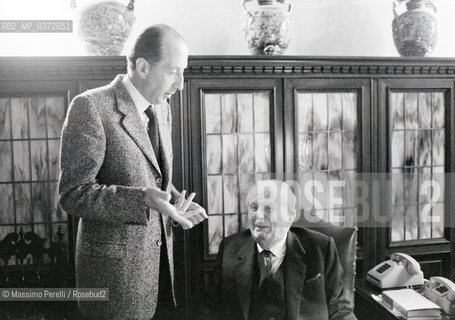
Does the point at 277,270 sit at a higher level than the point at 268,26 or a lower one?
lower

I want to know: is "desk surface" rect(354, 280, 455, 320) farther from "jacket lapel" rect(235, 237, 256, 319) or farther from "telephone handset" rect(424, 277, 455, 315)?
"jacket lapel" rect(235, 237, 256, 319)

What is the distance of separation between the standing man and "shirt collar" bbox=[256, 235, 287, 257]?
0.42 meters

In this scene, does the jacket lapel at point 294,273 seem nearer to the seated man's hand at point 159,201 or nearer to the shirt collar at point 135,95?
the seated man's hand at point 159,201

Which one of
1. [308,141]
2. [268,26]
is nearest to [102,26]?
[268,26]

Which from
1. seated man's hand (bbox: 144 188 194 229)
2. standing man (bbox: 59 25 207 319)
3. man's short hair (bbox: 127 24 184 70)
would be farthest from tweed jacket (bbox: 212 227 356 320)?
man's short hair (bbox: 127 24 184 70)

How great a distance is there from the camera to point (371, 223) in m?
2.91

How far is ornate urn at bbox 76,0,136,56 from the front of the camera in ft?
8.38

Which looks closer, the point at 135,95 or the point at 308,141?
the point at 135,95

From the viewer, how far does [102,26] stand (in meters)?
2.55

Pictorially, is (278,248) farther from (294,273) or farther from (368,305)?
(368,305)

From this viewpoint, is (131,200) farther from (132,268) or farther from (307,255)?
(307,255)

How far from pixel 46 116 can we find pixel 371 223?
6.42ft

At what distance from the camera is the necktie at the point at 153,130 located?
200 centimetres

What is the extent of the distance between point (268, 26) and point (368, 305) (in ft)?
5.33
